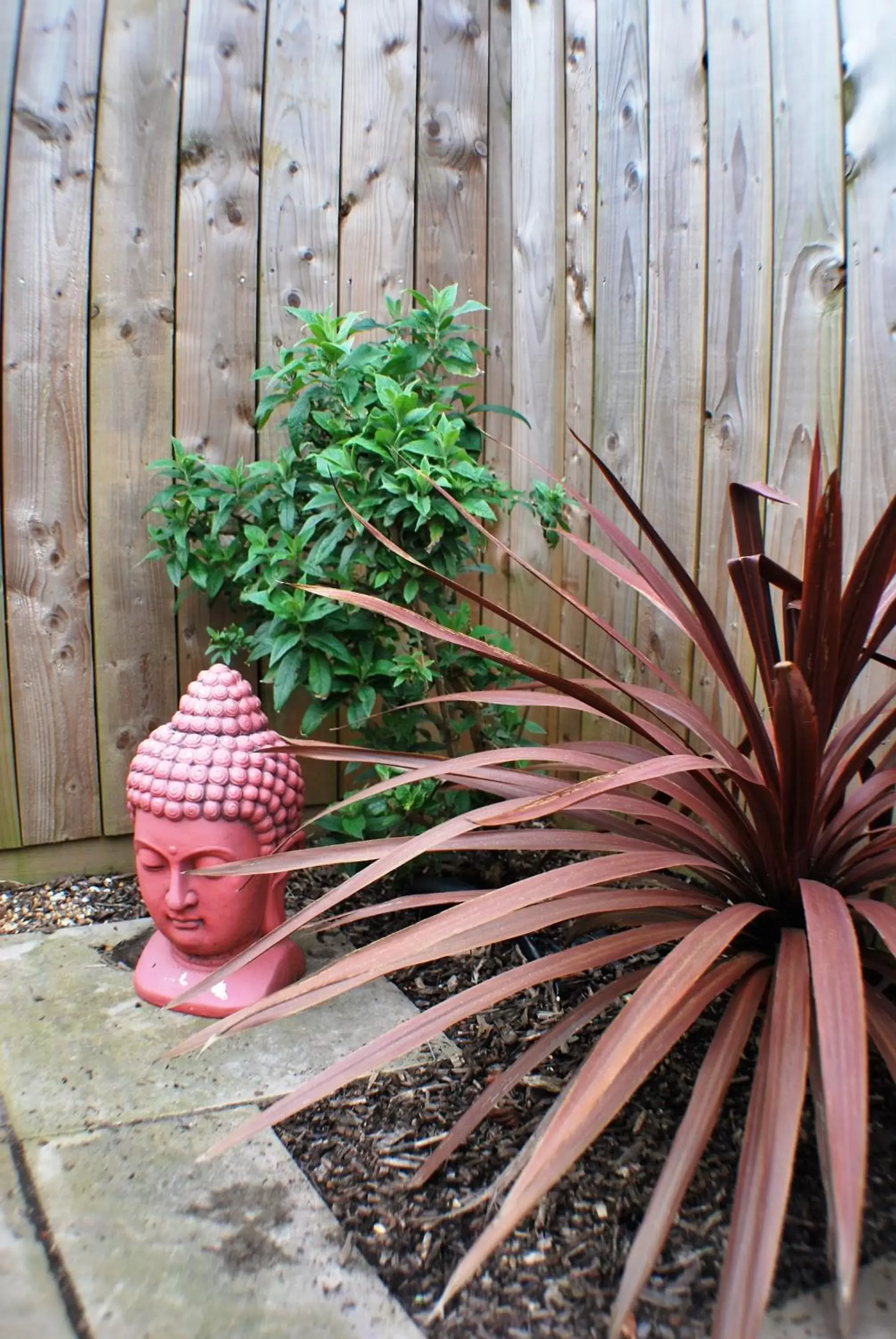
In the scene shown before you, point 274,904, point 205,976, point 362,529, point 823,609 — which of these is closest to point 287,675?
point 362,529

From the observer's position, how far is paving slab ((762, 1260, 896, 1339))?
959 millimetres

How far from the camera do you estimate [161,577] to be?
2.26m

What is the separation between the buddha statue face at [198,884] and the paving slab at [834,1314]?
102cm

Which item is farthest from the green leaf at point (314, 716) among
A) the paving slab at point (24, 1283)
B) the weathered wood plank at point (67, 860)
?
the paving slab at point (24, 1283)

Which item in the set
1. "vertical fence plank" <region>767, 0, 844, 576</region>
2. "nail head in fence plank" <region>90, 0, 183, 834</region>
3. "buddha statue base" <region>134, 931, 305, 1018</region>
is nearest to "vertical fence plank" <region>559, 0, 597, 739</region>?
"vertical fence plank" <region>767, 0, 844, 576</region>

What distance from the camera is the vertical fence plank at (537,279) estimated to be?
2.38 metres

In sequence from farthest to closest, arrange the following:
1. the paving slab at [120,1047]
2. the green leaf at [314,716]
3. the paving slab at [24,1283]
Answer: the green leaf at [314,716] < the paving slab at [120,1047] < the paving slab at [24,1283]

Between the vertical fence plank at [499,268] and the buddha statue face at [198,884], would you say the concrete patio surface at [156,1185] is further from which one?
the vertical fence plank at [499,268]

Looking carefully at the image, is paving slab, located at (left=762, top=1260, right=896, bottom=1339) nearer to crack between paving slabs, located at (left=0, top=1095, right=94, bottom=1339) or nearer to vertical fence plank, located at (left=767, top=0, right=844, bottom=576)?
crack between paving slabs, located at (left=0, top=1095, right=94, bottom=1339)

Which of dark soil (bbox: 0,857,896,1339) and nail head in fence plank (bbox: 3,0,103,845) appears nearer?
dark soil (bbox: 0,857,896,1339)

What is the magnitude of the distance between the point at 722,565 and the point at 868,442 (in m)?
0.42


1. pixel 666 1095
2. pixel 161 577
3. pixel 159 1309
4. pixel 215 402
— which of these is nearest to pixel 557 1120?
pixel 159 1309

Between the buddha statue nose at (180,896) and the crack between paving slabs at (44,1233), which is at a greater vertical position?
the buddha statue nose at (180,896)

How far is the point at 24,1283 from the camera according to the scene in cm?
101
